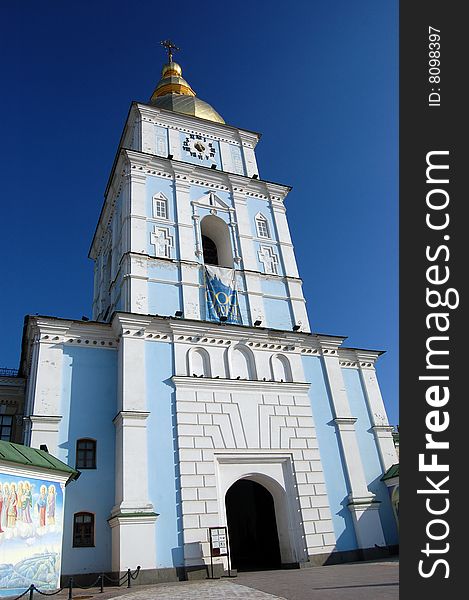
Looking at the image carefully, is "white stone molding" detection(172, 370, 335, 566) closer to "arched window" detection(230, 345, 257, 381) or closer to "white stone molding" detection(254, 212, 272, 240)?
"arched window" detection(230, 345, 257, 381)

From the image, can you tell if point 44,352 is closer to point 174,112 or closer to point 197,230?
point 197,230

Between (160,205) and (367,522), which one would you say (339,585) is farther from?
(160,205)

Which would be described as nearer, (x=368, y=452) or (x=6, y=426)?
(x=368, y=452)

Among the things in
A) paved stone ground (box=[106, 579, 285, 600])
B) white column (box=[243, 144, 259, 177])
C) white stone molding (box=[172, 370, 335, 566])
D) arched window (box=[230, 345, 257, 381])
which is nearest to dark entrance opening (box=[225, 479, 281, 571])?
white stone molding (box=[172, 370, 335, 566])

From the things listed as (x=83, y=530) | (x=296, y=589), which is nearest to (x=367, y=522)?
(x=296, y=589)

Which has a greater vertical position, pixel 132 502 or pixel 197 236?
pixel 197 236

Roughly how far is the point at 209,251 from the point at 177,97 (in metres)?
9.53

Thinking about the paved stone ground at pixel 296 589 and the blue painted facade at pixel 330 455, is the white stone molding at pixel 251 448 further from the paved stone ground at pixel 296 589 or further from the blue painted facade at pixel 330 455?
the paved stone ground at pixel 296 589

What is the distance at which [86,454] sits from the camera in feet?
49.6

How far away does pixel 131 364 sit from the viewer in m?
16.3

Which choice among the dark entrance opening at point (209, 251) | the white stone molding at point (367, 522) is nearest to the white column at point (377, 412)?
the white stone molding at point (367, 522)

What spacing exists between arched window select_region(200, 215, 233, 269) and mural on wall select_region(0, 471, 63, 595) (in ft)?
41.5

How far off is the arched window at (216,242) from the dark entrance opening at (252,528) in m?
9.52

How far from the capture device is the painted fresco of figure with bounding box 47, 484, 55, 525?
11555 millimetres
